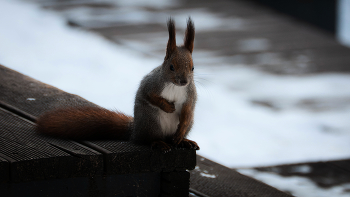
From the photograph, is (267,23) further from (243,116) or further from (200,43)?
(243,116)

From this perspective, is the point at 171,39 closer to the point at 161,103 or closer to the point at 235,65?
the point at 161,103

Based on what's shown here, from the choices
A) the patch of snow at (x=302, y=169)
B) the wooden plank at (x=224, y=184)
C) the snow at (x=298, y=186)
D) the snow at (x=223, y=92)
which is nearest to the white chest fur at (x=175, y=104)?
the wooden plank at (x=224, y=184)

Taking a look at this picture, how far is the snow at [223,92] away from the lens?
3088mm

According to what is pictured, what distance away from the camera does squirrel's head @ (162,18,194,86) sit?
1.55 m

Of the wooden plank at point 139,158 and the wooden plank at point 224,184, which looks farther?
the wooden plank at point 224,184

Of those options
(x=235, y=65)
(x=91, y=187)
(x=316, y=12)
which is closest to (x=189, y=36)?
(x=91, y=187)

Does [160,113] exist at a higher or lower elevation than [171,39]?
lower

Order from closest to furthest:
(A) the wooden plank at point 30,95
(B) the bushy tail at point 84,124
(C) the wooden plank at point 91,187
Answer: (C) the wooden plank at point 91,187
(B) the bushy tail at point 84,124
(A) the wooden plank at point 30,95

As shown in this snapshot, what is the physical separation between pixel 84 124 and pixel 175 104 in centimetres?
37

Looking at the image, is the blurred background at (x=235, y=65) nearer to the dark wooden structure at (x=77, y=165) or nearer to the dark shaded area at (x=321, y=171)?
the dark shaded area at (x=321, y=171)

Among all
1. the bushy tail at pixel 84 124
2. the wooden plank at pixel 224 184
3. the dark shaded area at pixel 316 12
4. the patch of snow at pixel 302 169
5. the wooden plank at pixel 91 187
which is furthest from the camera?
the dark shaded area at pixel 316 12

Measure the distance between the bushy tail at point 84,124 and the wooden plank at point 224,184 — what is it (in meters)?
0.53

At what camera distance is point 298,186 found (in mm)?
2473

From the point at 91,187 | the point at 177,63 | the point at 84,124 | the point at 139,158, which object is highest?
the point at 177,63
